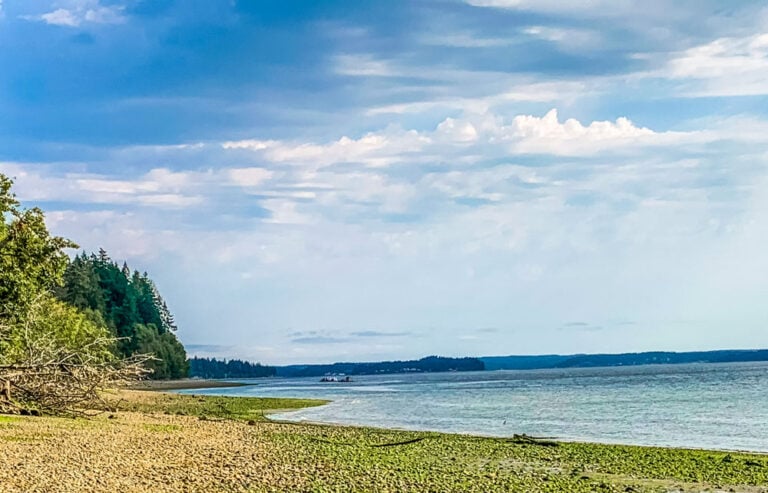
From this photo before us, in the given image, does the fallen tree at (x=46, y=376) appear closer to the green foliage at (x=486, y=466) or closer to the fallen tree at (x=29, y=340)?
the fallen tree at (x=29, y=340)

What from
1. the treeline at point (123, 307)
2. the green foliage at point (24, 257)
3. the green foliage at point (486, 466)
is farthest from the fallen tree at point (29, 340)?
the treeline at point (123, 307)

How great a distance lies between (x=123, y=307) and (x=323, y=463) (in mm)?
110661

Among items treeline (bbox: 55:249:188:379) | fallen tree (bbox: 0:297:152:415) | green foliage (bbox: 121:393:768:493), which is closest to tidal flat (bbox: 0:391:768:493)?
green foliage (bbox: 121:393:768:493)

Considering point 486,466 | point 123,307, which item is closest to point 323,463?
point 486,466

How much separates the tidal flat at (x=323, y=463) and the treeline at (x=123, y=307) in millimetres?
74151

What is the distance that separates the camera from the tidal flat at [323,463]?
688 inches

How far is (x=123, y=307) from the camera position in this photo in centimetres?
12556

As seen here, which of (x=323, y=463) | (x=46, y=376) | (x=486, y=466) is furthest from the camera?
(x=46, y=376)

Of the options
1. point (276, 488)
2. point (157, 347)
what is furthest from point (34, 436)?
point (157, 347)

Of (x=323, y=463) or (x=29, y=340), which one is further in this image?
(x=29, y=340)

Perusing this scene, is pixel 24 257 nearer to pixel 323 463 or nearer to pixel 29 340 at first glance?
pixel 29 340

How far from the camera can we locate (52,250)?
103ft

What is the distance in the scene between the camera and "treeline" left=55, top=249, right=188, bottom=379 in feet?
351

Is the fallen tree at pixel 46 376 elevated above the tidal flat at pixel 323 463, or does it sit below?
above
